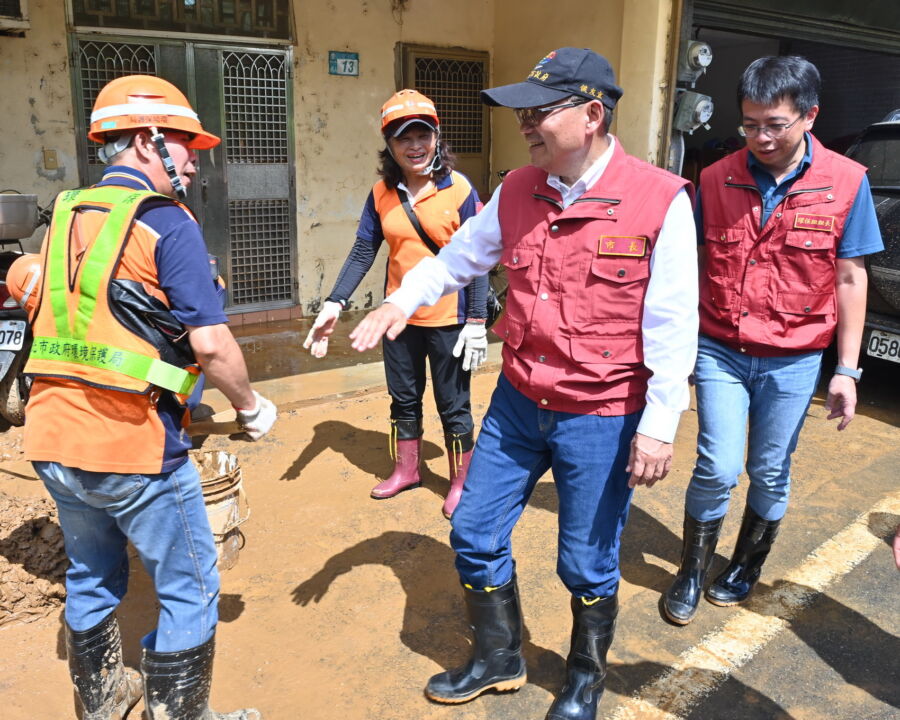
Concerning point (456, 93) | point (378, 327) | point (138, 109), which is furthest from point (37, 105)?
point (378, 327)

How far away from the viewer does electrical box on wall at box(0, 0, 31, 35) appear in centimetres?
598

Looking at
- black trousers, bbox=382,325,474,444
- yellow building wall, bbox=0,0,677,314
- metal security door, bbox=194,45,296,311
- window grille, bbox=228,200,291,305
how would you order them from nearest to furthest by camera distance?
black trousers, bbox=382,325,474,444 → yellow building wall, bbox=0,0,677,314 → metal security door, bbox=194,45,296,311 → window grille, bbox=228,200,291,305

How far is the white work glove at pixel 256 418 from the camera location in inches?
102

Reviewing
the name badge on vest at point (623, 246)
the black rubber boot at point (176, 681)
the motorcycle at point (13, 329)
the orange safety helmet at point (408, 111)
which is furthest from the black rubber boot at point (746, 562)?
the motorcycle at point (13, 329)

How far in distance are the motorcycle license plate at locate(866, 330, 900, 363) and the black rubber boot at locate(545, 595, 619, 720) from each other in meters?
4.04

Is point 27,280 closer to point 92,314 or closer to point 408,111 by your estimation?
point 92,314

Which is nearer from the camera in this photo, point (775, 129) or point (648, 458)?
point (648, 458)

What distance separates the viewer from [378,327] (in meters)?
2.56

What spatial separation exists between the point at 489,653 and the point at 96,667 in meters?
1.26

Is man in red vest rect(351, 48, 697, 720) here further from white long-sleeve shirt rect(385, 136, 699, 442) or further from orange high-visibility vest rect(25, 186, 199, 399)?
orange high-visibility vest rect(25, 186, 199, 399)

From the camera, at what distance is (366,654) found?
3156 millimetres

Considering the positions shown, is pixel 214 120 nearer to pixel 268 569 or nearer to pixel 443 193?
pixel 443 193

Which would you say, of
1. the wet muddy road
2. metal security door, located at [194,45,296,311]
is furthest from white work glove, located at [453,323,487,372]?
metal security door, located at [194,45,296,311]

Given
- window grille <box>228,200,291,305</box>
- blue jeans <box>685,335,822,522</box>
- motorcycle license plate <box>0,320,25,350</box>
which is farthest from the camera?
window grille <box>228,200,291,305</box>
